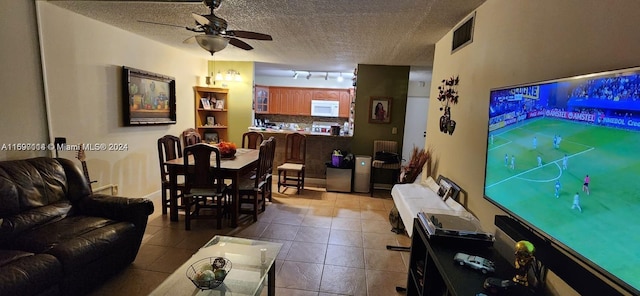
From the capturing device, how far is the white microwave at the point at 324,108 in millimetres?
7578

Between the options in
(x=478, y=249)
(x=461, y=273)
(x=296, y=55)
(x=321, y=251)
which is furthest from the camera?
(x=296, y=55)

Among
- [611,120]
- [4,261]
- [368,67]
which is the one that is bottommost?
[4,261]

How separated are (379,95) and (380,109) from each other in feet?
0.86

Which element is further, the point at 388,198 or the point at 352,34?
the point at 388,198

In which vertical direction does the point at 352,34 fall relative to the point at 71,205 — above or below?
above

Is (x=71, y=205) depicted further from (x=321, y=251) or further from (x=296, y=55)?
(x=296, y=55)

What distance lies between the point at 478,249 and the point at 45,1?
4.09m

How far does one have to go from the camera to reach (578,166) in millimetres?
1097

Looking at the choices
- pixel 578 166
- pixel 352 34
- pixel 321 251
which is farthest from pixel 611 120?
pixel 352 34

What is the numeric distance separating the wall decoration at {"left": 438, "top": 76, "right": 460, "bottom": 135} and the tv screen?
1338 millimetres

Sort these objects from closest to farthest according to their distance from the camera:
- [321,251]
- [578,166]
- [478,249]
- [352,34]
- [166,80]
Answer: [578,166] → [478,249] → [321,251] → [352,34] → [166,80]

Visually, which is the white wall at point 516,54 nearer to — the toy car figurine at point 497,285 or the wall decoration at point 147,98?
the toy car figurine at point 497,285

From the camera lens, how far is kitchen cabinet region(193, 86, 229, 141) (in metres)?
5.34

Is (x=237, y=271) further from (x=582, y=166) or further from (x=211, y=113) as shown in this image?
(x=211, y=113)
